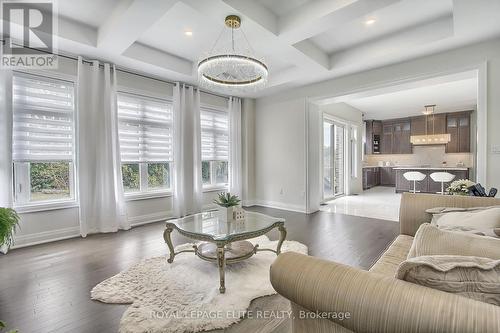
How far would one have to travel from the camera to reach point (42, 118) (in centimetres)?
365

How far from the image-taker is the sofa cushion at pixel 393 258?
165 cm

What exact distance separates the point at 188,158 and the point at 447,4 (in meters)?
4.64

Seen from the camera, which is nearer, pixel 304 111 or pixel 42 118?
pixel 42 118

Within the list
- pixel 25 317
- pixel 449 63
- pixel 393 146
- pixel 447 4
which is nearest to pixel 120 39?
pixel 25 317

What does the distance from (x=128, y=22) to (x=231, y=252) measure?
298 cm

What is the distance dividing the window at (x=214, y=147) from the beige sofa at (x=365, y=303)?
194 inches

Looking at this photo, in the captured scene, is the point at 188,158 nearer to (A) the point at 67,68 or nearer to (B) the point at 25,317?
(A) the point at 67,68

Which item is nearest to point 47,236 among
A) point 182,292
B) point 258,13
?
point 182,292

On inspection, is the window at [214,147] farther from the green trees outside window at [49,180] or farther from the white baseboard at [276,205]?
the green trees outside window at [49,180]

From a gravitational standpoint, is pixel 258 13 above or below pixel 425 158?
above

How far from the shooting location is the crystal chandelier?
112 inches

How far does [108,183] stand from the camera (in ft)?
13.4

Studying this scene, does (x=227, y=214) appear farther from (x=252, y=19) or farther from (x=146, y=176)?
(x=146, y=176)

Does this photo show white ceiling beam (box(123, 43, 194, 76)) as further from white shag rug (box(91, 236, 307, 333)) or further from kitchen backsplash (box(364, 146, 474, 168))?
kitchen backsplash (box(364, 146, 474, 168))
